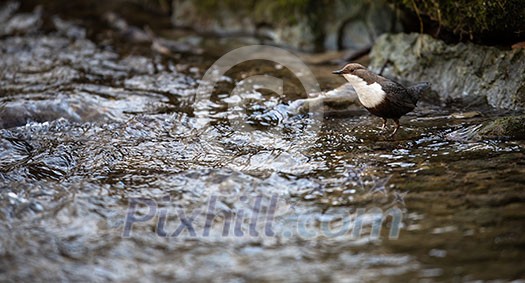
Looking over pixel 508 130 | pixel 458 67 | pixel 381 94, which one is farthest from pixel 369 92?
pixel 458 67

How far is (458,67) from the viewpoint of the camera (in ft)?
21.9

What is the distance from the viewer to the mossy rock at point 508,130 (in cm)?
496

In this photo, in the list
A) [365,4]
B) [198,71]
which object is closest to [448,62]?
[365,4]

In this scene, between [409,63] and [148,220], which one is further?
[409,63]

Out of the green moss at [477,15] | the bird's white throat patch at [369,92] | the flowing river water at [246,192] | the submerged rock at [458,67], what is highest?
the green moss at [477,15]

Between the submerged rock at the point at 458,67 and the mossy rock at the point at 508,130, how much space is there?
1042 millimetres

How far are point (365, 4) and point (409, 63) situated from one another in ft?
6.02

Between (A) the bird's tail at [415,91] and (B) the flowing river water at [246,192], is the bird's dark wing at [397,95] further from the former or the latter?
(B) the flowing river water at [246,192]

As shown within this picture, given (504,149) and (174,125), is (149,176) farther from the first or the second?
(504,149)

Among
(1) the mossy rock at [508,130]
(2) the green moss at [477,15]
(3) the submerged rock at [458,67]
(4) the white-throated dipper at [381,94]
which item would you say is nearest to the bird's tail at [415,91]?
(4) the white-throated dipper at [381,94]

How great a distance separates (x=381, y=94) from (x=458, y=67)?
1.90 meters

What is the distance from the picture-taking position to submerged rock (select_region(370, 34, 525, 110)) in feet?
A: 20.0

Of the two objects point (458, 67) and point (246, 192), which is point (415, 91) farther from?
point (246, 192)

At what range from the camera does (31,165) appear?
4895 millimetres
